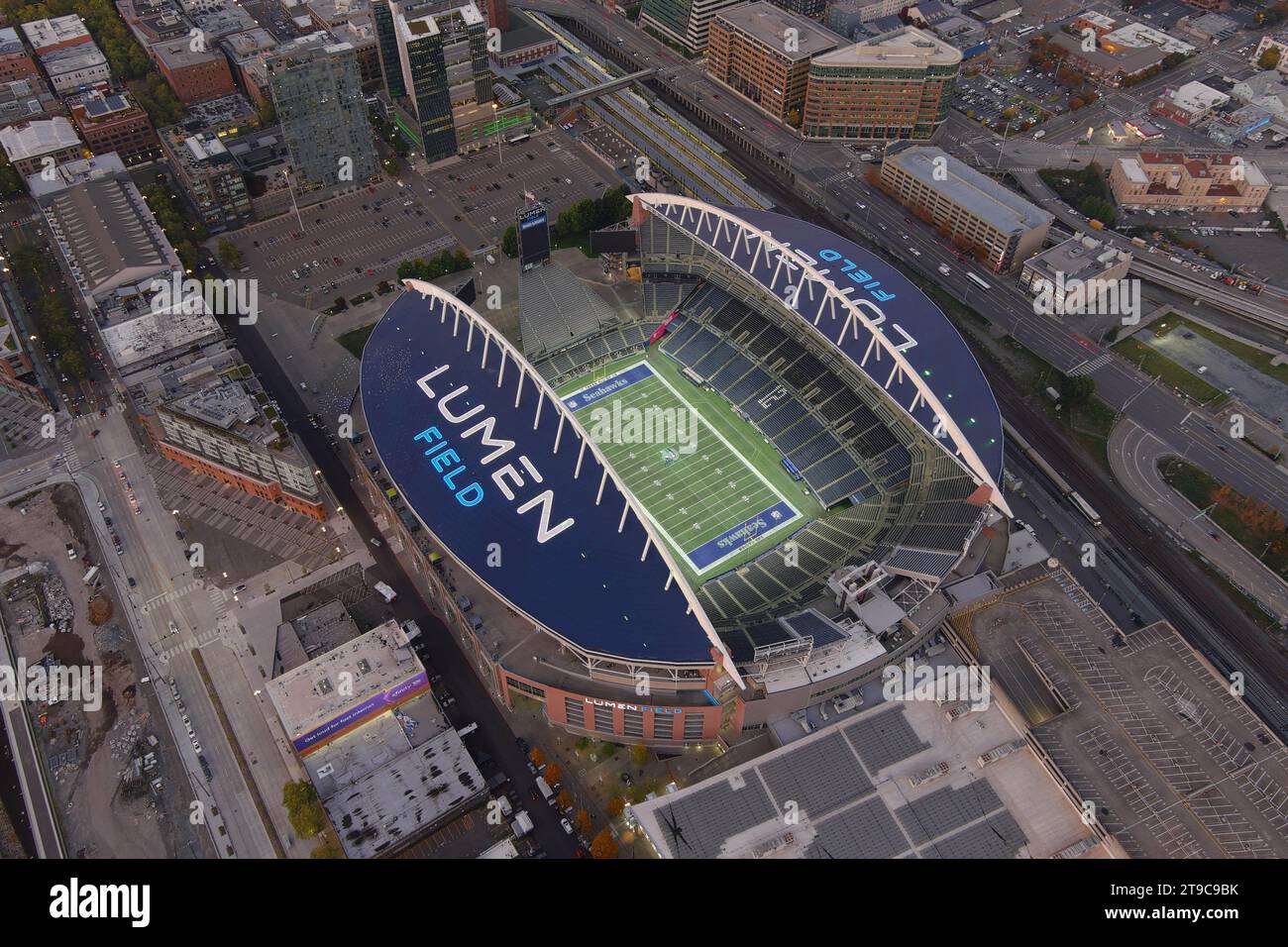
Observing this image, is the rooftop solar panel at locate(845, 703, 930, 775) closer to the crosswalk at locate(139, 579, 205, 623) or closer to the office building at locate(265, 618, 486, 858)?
the office building at locate(265, 618, 486, 858)

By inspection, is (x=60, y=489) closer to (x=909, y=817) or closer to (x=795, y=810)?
(x=795, y=810)

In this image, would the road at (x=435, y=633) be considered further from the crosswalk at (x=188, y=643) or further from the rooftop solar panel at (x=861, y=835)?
the rooftop solar panel at (x=861, y=835)

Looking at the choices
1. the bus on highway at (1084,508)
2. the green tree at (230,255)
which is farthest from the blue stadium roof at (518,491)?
the bus on highway at (1084,508)

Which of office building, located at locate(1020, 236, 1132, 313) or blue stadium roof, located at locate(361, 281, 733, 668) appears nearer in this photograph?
blue stadium roof, located at locate(361, 281, 733, 668)

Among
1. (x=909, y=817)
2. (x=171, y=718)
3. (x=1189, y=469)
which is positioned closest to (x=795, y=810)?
(x=909, y=817)

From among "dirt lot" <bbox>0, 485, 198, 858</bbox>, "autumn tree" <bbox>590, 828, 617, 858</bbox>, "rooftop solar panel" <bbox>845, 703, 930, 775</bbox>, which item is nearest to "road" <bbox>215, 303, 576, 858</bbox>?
"autumn tree" <bbox>590, 828, 617, 858</bbox>
